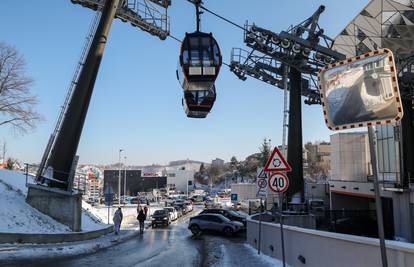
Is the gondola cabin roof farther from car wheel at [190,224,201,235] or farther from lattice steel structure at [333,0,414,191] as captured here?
lattice steel structure at [333,0,414,191]

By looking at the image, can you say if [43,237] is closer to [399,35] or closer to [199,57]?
[199,57]

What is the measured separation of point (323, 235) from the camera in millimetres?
9891

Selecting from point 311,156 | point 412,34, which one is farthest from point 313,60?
point 311,156

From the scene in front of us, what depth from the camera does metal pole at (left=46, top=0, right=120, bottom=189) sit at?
72.2 ft

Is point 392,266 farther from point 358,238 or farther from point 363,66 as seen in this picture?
point 363,66

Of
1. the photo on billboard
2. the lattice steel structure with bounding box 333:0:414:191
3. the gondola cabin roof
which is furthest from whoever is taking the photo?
the lattice steel structure with bounding box 333:0:414:191

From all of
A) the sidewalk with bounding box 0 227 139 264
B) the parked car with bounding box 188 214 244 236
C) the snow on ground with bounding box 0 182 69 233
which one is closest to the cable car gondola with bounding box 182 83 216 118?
the sidewalk with bounding box 0 227 139 264

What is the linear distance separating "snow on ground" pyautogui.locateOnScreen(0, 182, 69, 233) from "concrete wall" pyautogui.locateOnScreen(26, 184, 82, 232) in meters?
0.35

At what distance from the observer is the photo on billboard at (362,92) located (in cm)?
574

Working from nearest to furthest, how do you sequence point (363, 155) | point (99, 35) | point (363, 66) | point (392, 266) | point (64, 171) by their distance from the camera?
1. point (363, 66)
2. point (392, 266)
3. point (64, 171)
4. point (99, 35)
5. point (363, 155)

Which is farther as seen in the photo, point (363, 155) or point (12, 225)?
point (363, 155)

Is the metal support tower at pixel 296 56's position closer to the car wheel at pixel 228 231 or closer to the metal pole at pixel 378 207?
the car wheel at pixel 228 231

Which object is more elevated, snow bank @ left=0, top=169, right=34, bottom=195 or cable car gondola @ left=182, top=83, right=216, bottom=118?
cable car gondola @ left=182, top=83, right=216, bottom=118

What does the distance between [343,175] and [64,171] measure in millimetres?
54512
